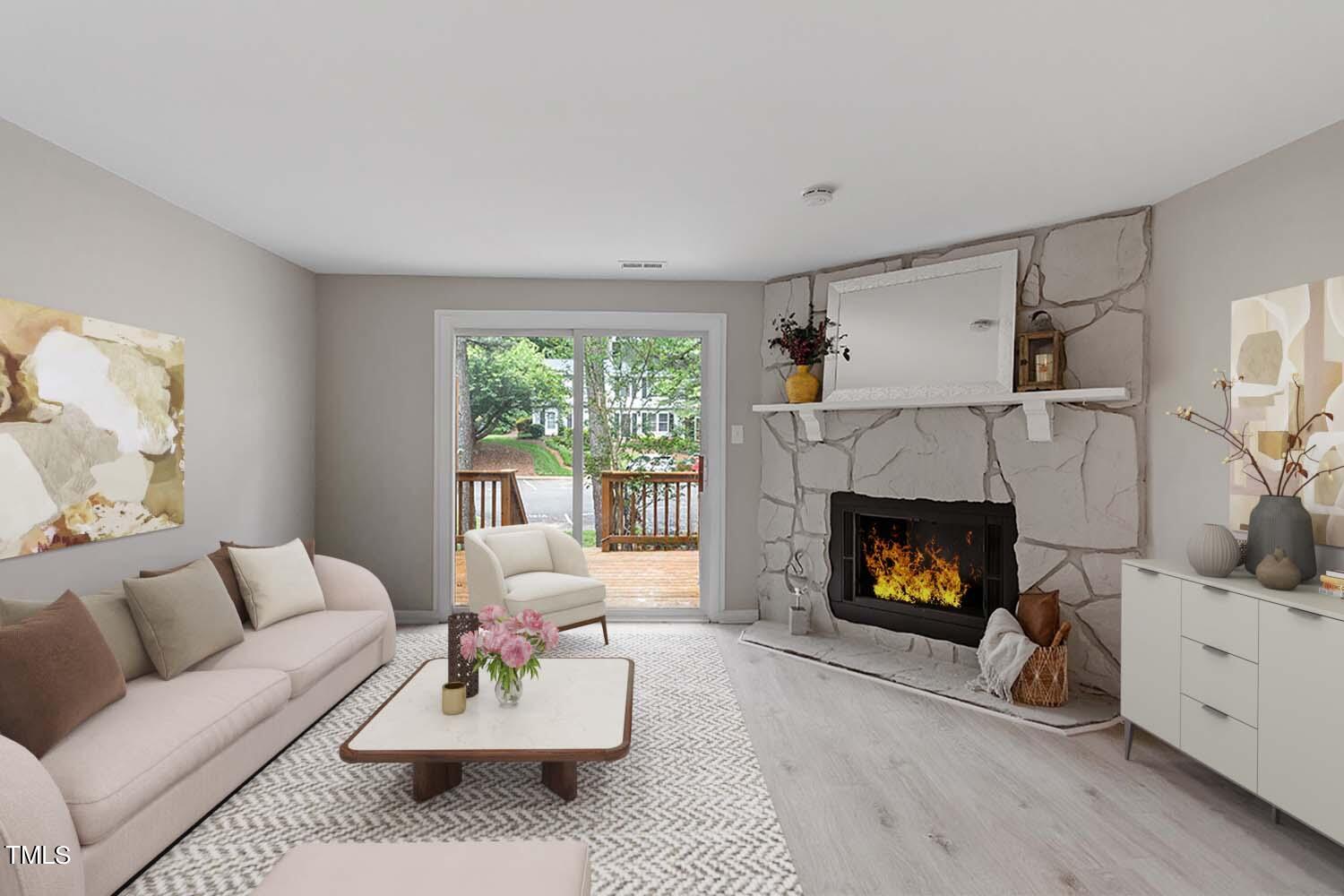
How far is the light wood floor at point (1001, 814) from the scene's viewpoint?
2.14 meters

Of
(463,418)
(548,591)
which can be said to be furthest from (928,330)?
(463,418)

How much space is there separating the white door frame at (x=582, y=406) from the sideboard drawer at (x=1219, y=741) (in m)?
2.87

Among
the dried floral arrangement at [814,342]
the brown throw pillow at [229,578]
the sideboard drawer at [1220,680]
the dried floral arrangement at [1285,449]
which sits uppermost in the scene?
the dried floral arrangement at [814,342]

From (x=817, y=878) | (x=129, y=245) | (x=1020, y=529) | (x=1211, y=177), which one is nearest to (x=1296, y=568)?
(x=1020, y=529)

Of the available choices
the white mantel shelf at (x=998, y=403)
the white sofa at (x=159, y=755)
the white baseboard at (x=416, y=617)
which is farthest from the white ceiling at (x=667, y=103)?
the white baseboard at (x=416, y=617)

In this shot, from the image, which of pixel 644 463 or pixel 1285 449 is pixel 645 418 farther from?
pixel 1285 449

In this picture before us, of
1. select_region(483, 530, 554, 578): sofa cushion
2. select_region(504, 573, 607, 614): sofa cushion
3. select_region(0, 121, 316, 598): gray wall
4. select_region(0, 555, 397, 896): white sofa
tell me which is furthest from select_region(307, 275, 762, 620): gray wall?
select_region(0, 555, 397, 896): white sofa

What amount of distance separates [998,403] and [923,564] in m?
1.11

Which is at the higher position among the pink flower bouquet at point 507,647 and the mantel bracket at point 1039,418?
the mantel bracket at point 1039,418

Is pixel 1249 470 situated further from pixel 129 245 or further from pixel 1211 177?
pixel 129 245

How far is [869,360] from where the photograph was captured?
4309 mm

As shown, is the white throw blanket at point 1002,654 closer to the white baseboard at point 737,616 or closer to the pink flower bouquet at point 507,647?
the white baseboard at point 737,616

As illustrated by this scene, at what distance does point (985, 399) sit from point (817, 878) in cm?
254

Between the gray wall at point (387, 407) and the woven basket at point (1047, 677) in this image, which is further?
the gray wall at point (387, 407)
